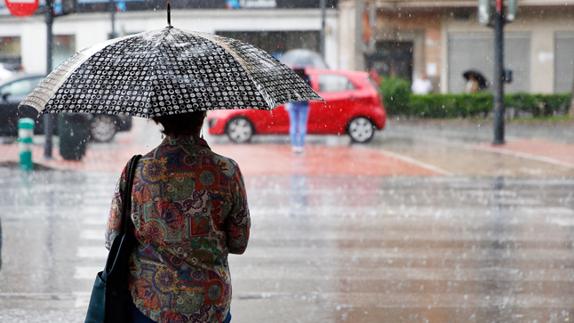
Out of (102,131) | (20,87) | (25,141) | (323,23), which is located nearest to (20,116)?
(20,87)

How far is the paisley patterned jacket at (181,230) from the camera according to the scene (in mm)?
3557

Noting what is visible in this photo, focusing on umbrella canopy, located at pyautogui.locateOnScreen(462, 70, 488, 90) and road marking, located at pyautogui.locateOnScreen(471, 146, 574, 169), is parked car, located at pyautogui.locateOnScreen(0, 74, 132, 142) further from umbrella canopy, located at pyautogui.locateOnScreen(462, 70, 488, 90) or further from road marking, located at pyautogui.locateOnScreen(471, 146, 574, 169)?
umbrella canopy, located at pyautogui.locateOnScreen(462, 70, 488, 90)

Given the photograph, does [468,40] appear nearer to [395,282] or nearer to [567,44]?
[567,44]

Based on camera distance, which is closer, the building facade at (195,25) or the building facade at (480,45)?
the building facade at (480,45)

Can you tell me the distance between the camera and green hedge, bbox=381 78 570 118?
30.1 metres

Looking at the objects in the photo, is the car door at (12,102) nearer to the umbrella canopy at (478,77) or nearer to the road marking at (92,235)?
the road marking at (92,235)

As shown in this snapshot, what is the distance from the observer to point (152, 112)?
3.55 meters

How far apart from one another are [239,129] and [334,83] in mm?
2229

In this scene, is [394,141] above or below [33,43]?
below

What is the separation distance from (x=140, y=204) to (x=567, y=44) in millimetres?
36059

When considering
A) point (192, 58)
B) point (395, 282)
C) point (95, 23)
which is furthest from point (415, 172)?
point (95, 23)

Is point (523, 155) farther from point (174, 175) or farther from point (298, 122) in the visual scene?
point (174, 175)

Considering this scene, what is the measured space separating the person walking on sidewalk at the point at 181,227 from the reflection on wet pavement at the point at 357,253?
296 centimetres

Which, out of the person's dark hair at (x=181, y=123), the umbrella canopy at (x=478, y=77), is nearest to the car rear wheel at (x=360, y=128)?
the umbrella canopy at (x=478, y=77)
